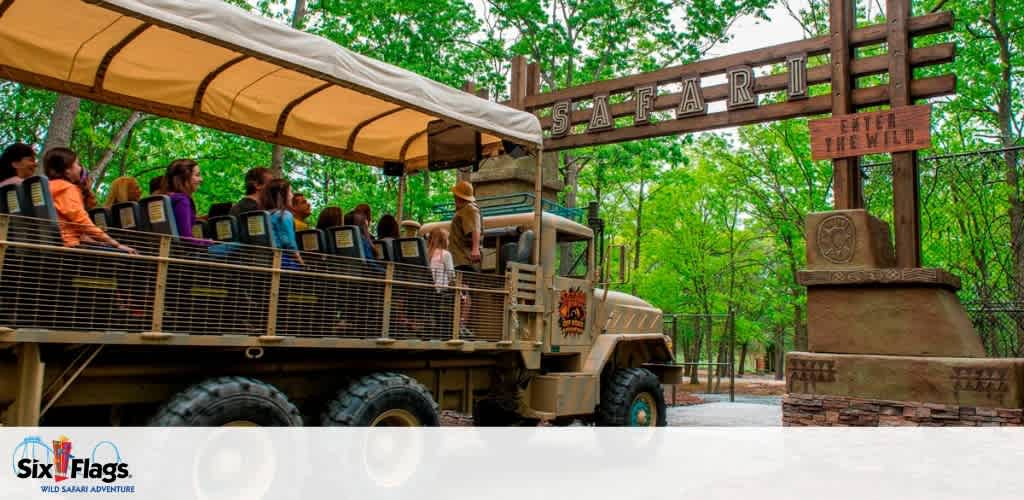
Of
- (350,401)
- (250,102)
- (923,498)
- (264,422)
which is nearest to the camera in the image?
(264,422)

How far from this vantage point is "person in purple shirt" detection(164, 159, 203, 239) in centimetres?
514

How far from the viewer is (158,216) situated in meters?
4.85

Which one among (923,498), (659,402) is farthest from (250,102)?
(923,498)

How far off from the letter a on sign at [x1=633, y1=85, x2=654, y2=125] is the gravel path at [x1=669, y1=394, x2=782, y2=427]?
191 inches

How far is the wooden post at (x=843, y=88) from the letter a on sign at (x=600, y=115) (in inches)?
119

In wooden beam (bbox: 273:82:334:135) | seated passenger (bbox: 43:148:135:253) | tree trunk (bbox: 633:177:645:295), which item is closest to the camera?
seated passenger (bbox: 43:148:135:253)

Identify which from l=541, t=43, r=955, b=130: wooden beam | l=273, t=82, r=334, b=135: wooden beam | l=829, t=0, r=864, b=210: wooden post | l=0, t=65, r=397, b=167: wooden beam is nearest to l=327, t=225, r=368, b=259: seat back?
l=273, t=82, r=334, b=135: wooden beam

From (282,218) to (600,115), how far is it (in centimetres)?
602

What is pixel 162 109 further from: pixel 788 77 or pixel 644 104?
pixel 788 77

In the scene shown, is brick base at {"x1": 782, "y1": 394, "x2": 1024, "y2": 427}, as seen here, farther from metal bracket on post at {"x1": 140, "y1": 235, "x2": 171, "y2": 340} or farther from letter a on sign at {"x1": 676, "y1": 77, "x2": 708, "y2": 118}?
metal bracket on post at {"x1": 140, "y1": 235, "x2": 171, "y2": 340}

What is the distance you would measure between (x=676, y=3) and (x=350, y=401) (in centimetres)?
1541

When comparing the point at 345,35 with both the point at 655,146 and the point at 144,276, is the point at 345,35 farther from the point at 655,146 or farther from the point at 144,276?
the point at 144,276

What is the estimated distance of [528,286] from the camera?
7547mm

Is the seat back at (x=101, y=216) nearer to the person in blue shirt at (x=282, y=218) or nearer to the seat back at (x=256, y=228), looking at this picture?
the seat back at (x=256, y=228)
